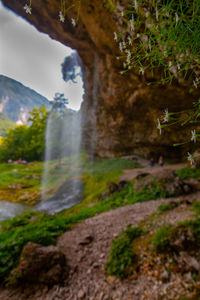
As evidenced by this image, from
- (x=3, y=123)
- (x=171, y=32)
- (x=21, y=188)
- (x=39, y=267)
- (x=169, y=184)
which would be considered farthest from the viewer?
(x=3, y=123)

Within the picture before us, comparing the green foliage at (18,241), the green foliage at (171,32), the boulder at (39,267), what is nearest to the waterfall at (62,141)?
the green foliage at (18,241)

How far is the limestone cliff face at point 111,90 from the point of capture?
7.40 meters

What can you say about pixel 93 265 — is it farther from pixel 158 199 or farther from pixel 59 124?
pixel 59 124

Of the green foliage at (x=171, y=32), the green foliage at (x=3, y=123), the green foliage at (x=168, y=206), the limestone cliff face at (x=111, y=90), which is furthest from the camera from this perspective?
the green foliage at (x=3, y=123)

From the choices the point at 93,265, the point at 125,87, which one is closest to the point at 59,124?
the point at 125,87

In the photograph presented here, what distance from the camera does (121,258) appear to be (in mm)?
2355

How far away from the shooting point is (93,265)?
98.5 inches

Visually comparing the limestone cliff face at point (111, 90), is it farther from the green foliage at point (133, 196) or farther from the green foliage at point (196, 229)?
the green foliage at point (196, 229)

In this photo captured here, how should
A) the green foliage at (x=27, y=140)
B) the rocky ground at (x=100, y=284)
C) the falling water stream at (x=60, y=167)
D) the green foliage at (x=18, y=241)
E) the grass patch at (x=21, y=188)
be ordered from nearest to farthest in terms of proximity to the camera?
the rocky ground at (x=100, y=284) → the green foliage at (x=18, y=241) → the falling water stream at (x=60, y=167) → the grass patch at (x=21, y=188) → the green foliage at (x=27, y=140)

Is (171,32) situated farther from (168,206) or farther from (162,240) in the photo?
(168,206)

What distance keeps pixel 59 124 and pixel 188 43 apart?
23772mm

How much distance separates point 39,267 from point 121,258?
126 cm

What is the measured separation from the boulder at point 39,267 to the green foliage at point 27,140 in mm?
21649

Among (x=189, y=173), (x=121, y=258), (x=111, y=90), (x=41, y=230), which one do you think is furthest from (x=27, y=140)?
(x=121, y=258)
